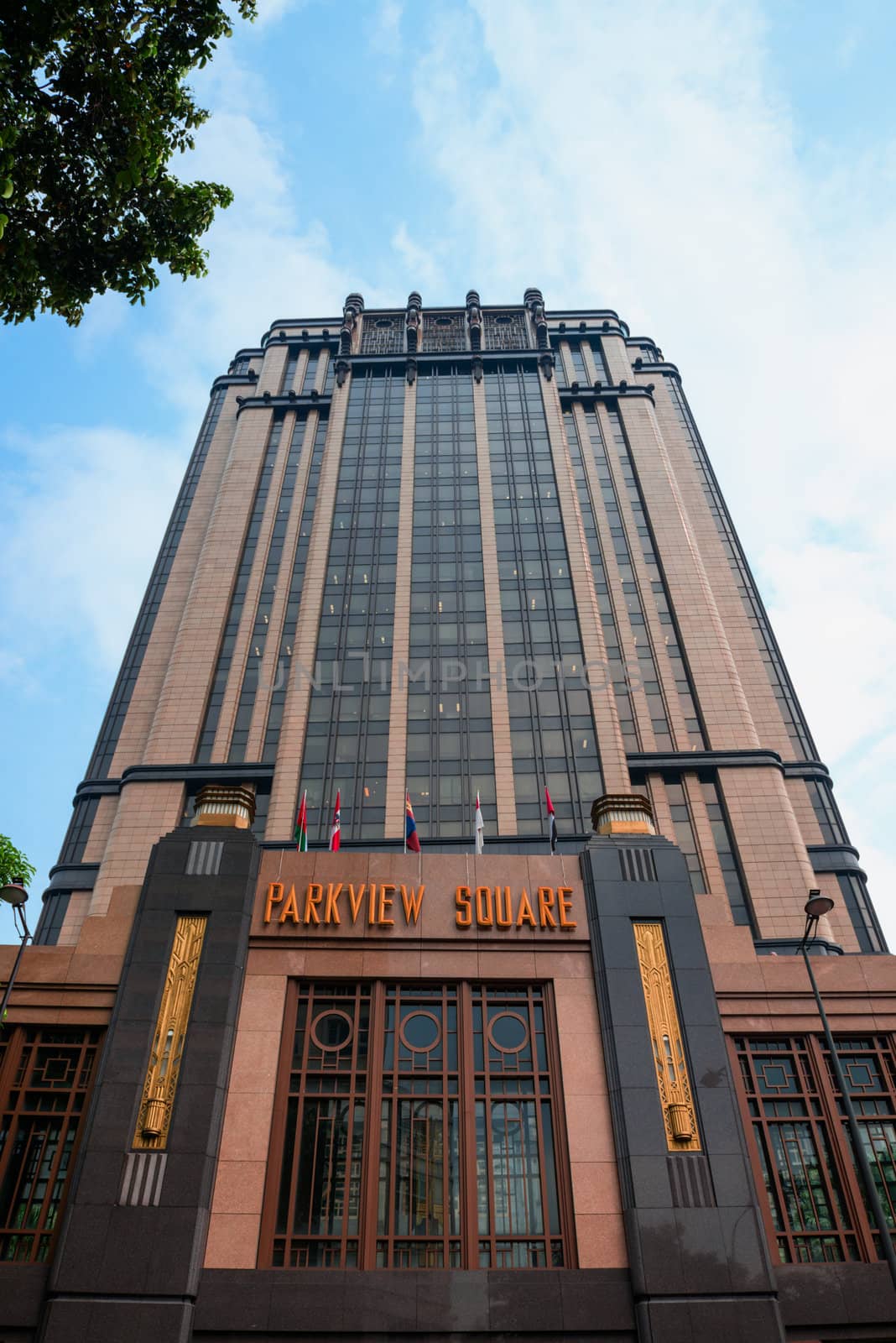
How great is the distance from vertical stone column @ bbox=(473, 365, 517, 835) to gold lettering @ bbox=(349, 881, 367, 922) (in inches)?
1058

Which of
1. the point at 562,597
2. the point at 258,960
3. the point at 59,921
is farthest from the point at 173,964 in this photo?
the point at 562,597

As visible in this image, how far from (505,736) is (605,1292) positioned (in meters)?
37.7

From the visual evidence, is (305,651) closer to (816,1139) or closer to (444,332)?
(444,332)

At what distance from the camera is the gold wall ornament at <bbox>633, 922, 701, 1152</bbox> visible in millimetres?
21000

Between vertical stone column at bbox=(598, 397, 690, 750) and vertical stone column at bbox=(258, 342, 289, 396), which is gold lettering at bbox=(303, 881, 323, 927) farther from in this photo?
vertical stone column at bbox=(258, 342, 289, 396)

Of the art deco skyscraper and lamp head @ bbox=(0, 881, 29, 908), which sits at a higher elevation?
the art deco skyscraper

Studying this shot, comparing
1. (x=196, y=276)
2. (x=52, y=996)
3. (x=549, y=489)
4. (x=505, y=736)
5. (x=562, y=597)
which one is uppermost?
(x=549, y=489)

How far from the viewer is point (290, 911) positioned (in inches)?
964

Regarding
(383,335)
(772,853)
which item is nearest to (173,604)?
(383,335)

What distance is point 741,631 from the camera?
67125 millimetres

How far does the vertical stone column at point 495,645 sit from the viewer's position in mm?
52969

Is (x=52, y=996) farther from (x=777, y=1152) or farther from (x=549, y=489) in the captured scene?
(x=549, y=489)

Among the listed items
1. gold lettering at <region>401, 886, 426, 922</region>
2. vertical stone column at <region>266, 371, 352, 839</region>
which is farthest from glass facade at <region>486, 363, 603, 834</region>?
gold lettering at <region>401, 886, 426, 922</region>

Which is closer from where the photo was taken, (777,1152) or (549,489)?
(777,1152)
